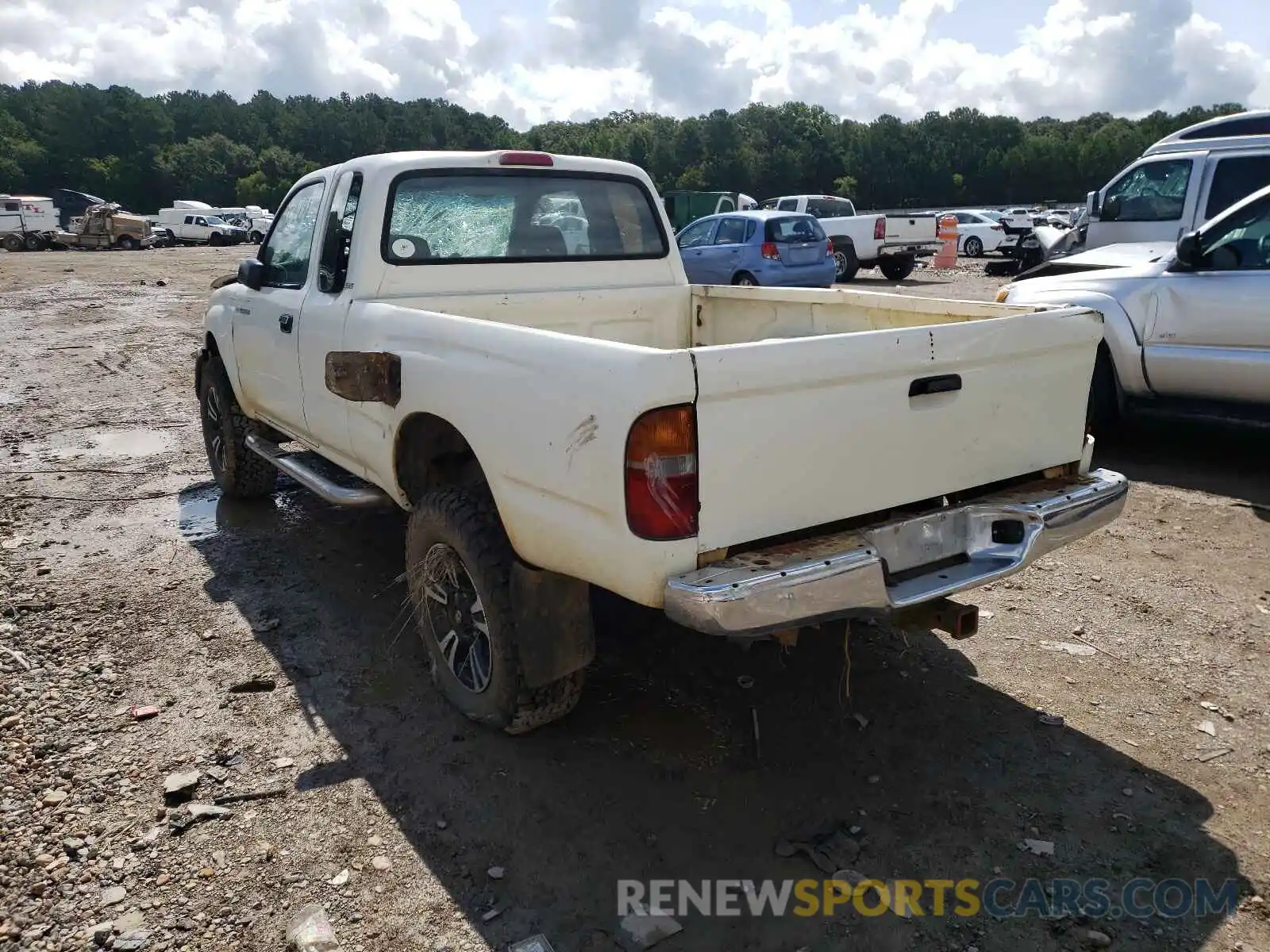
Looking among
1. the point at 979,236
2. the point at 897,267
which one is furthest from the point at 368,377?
the point at 979,236

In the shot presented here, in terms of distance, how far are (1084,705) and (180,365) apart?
10.2 meters

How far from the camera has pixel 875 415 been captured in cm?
270

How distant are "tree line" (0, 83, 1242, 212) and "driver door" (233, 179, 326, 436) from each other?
66.9 meters

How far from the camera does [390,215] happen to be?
160 inches

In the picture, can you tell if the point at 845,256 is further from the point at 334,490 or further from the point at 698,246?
the point at 334,490

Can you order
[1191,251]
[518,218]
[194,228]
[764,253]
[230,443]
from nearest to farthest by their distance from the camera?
[518,218] → [230,443] → [1191,251] → [764,253] → [194,228]

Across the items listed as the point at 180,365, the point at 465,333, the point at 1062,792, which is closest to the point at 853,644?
the point at 1062,792

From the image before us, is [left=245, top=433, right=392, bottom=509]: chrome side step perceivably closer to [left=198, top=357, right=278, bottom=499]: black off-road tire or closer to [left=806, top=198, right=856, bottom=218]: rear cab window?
[left=198, top=357, right=278, bottom=499]: black off-road tire

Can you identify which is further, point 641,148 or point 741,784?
point 641,148

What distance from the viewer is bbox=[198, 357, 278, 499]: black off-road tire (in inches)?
223

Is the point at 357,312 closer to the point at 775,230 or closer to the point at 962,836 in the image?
the point at 962,836

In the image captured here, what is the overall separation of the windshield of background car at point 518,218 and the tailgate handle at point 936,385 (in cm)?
222

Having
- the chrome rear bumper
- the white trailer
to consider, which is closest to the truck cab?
the chrome rear bumper

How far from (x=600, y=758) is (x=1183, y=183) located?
875 centimetres
